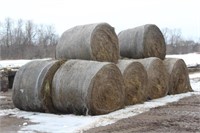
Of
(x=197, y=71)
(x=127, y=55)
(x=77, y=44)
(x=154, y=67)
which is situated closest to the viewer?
(x=77, y=44)

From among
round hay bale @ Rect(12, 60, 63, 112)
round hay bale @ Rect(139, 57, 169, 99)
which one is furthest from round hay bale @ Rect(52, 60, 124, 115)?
round hay bale @ Rect(139, 57, 169, 99)

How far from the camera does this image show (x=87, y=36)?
934 centimetres

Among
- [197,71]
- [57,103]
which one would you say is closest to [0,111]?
[57,103]

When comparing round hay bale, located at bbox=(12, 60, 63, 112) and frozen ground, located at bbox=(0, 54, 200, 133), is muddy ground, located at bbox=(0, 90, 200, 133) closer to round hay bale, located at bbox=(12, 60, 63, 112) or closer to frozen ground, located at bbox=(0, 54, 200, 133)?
frozen ground, located at bbox=(0, 54, 200, 133)

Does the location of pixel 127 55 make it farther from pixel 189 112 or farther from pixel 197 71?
pixel 197 71

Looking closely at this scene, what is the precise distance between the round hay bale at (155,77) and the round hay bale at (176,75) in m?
0.44

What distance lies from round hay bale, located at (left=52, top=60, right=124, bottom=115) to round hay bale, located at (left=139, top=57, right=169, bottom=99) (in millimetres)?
2134

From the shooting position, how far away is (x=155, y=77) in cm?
1081

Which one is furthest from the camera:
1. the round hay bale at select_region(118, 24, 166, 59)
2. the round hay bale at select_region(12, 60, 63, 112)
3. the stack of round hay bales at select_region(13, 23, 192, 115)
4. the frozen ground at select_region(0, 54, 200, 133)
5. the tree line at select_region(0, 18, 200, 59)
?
the tree line at select_region(0, 18, 200, 59)

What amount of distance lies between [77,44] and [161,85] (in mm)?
2930

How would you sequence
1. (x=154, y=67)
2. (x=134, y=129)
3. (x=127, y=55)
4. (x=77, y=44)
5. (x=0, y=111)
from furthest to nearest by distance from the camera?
(x=127, y=55)
(x=154, y=67)
(x=77, y=44)
(x=0, y=111)
(x=134, y=129)

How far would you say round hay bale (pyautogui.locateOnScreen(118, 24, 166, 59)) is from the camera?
37.8ft

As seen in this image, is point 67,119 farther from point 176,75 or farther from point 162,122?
point 176,75

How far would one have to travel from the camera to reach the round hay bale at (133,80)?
944cm
